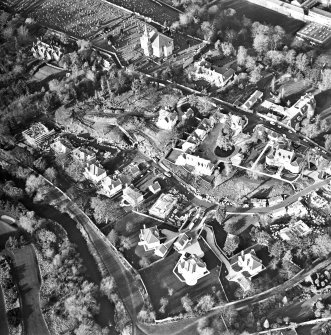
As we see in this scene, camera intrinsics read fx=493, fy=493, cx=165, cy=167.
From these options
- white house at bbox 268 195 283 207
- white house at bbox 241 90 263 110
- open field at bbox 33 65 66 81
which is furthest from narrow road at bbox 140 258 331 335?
open field at bbox 33 65 66 81

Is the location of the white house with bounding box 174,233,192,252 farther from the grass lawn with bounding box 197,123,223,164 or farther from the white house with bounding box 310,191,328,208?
the white house with bounding box 310,191,328,208

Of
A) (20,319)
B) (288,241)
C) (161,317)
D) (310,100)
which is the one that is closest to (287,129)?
(310,100)

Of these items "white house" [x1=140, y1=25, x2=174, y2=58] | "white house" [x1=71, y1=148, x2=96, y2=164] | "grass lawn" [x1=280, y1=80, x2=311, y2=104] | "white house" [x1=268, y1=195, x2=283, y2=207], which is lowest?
"white house" [x1=268, y1=195, x2=283, y2=207]

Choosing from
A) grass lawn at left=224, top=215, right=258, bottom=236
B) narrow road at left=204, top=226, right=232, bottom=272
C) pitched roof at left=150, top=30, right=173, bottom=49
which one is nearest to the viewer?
narrow road at left=204, top=226, right=232, bottom=272

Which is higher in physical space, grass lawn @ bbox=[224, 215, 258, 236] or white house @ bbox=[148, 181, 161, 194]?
white house @ bbox=[148, 181, 161, 194]

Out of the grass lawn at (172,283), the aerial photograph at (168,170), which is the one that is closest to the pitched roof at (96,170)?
the aerial photograph at (168,170)

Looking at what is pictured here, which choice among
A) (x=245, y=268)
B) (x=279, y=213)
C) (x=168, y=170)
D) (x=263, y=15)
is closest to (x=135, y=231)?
(x=168, y=170)

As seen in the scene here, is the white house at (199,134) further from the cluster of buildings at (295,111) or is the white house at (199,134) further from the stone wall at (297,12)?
the stone wall at (297,12)

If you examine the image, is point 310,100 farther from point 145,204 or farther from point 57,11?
point 57,11
